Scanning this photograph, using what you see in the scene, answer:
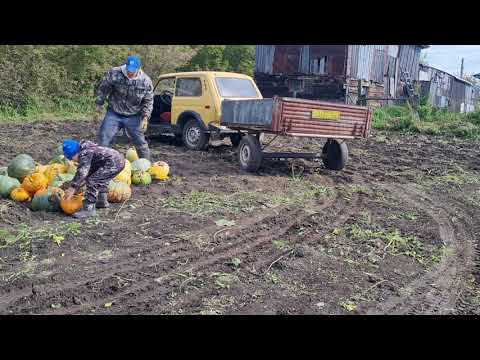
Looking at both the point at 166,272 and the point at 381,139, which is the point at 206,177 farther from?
the point at 381,139

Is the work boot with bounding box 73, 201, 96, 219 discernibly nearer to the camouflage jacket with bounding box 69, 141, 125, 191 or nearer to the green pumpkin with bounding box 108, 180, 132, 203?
the camouflage jacket with bounding box 69, 141, 125, 191

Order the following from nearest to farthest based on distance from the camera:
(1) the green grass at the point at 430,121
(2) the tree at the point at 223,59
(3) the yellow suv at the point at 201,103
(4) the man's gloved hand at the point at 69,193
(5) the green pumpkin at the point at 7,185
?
(4) the man's gloved hand at the point at 69,193 < (5) the green pumpkin at the point at 7,185 < (3) the yellow suv at the point at 201,103 < (1) the green grass at the point at 430,121 < (2) the tree at the point at 223,59

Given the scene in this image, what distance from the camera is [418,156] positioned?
12.3m

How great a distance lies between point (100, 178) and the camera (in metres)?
6.03

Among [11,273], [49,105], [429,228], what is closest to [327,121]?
[429,228]

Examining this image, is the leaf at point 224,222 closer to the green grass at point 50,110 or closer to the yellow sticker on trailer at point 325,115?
the yellow sticker on trailer at point 325,115

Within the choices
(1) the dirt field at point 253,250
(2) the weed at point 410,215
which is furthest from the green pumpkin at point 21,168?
(2) the weed at point 410,215

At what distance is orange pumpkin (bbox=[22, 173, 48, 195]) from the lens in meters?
6.29

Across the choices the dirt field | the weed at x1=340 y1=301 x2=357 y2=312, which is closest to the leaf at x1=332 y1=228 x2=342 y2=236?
the dirt field

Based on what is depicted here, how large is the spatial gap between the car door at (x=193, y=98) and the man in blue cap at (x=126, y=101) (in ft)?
8.21

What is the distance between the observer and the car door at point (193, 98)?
34.6 feet

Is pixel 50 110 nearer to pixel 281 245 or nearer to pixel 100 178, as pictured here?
pixel 100 178

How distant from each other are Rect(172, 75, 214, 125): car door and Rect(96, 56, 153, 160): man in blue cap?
2502 mm

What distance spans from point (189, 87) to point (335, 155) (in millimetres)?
3882
